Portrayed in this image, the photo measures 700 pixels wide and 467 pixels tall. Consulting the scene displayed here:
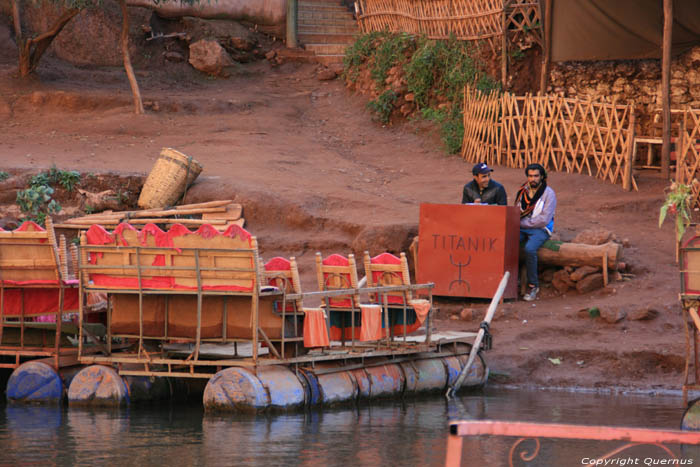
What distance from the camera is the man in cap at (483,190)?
12055 millimetres

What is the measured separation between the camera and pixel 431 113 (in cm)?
2056

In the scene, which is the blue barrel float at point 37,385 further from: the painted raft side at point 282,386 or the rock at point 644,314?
the rock at point 644,314

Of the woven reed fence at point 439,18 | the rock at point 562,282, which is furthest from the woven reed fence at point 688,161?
the woven reed fence at point 439,18

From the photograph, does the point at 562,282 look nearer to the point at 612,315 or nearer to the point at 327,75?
the point at 612,315

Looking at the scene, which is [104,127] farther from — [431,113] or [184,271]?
[184,271]

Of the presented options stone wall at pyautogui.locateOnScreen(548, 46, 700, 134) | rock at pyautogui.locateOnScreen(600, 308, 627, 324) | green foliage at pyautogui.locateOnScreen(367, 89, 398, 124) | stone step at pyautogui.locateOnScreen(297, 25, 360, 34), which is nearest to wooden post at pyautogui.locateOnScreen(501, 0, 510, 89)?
stone wall at pyautogui.locateOnScreen(548, 46, 700, 134)

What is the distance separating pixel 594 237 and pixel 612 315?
4.25 feet

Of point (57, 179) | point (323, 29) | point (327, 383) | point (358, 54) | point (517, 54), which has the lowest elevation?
point (327, 383)

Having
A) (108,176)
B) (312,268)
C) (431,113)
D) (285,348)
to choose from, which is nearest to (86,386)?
(285,348)

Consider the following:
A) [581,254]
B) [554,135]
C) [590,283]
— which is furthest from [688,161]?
[590,283]

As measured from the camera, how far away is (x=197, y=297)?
28.7 ft

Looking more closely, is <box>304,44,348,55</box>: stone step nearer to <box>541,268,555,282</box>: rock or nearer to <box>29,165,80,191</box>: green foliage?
<box>29,165,80,191</box>: green foliage

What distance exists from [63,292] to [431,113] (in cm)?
1226

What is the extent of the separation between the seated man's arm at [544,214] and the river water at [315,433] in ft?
8.81
